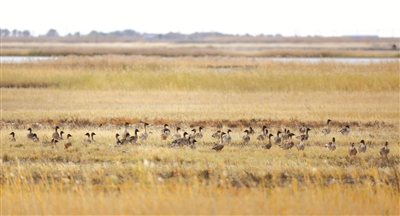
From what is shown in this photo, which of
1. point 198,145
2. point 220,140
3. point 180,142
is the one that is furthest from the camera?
point 220,140

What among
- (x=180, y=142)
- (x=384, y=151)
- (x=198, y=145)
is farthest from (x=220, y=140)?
(x=384, y=151)

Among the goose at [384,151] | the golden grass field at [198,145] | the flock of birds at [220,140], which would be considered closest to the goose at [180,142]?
the flock of birds at [220,140]

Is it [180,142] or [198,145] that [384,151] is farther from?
[180,142]

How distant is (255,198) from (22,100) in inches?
758

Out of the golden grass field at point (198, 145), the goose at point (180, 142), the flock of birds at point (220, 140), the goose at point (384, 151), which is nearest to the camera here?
the golden grass field at point (198, 145)

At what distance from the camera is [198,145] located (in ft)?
55.2

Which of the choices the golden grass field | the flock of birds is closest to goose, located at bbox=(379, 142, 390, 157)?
Answer: the flock of birds

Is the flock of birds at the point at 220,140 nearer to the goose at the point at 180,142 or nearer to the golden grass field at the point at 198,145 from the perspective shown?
the goose at the point at 180,142

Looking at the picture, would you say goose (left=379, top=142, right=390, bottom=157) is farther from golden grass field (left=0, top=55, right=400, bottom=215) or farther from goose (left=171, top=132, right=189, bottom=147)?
goose (left=171, top=132, right=189, bottom=147)

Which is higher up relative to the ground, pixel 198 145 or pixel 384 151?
pixel 384 151

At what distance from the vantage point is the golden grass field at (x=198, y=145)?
10336 millimetres

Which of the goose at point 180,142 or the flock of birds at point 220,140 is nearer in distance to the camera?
the flock of birds at point 220,140

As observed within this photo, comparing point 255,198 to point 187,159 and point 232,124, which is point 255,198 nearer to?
point 187,159

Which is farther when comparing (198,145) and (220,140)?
(220,140)
